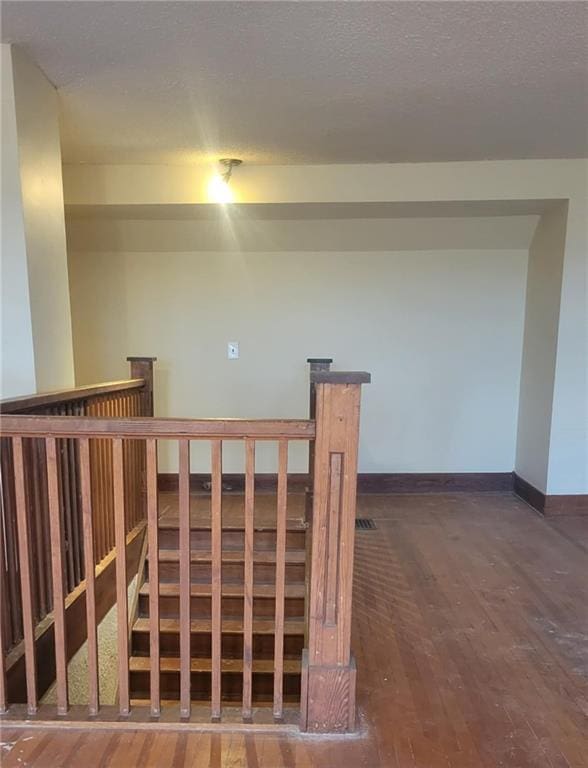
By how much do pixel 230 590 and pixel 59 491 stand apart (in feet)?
3.86

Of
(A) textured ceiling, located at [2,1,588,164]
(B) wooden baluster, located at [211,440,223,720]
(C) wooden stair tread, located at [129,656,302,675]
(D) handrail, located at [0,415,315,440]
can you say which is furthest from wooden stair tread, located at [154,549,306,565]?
(A) textured ceiling, located at [2,1,588,164]

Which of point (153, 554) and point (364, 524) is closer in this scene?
point (153, 554)

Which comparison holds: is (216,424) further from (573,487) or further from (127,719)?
(573,487)

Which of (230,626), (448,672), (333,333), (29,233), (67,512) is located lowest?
(230,626)

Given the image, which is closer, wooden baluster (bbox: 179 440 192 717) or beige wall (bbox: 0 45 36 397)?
wooden baluster (bbox: 179 440 192 717)

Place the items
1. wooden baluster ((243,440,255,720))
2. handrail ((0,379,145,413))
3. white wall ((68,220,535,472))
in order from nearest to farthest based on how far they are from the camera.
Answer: wooden baluster ((243,440,255,720)) < handrail ((0,379,145,413)) < white wall ((68,220,535,472))

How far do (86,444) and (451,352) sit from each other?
3146mm

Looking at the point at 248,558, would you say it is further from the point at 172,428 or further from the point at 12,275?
the point at 12,275

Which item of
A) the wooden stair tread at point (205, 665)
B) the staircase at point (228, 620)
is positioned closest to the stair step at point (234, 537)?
the staircase at point (228, 620)

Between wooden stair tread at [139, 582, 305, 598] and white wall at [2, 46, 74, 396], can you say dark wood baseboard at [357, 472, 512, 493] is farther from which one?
white wall at [2, 46, 74, 396]

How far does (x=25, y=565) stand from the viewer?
4.76 feet

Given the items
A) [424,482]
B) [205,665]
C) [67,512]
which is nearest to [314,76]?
[67,512]

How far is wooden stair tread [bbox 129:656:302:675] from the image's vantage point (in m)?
2.36

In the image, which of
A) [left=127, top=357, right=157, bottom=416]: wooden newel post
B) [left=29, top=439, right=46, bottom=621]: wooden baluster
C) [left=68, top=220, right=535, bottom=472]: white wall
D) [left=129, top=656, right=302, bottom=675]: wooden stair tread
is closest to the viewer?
[left=29, top=439, right=46, bottom=621]: wooden baluster
